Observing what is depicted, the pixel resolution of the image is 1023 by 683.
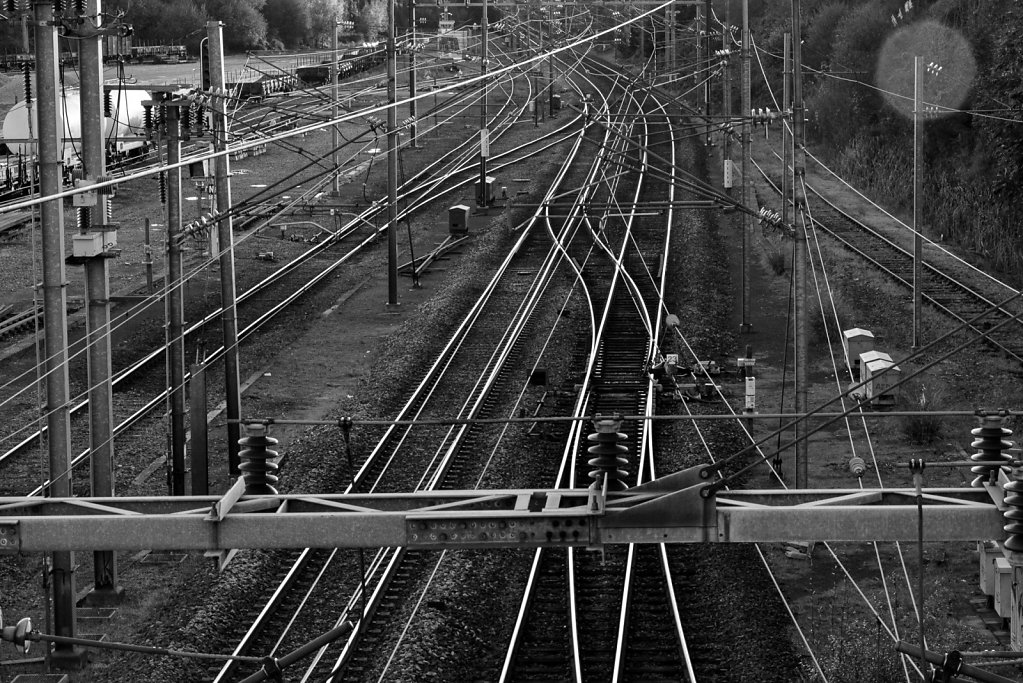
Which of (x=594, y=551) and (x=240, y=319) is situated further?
(x=240, y=319)

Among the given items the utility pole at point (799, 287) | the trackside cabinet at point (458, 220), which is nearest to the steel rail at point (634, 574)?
the utility pole at point (799, 287)

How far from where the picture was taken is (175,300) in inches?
563

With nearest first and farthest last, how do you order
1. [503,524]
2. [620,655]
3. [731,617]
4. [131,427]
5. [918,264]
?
[503,524] < [620,655] < [731,617] < [131,427] < [918,264]

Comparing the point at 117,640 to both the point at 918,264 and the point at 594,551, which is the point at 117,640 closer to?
the point at 594,551

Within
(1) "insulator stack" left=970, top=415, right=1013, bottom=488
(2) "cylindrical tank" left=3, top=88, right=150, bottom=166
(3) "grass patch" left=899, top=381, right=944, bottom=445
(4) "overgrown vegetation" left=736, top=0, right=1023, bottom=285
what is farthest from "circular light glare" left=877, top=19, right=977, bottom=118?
(1) "insulator stack" left=970, top=415, right=1013, bottom=488

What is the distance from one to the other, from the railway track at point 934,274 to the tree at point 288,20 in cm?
2849

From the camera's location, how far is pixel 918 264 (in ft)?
65.6

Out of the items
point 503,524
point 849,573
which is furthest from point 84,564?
point 503,524

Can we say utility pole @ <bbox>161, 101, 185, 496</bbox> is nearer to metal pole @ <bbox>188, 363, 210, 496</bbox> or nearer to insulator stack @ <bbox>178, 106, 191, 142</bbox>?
insulator stack @ <bbox>178, 106, 191, 142</bbox>

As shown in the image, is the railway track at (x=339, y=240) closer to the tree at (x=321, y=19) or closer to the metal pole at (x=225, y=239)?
the metal pole at (x=225, y=239)

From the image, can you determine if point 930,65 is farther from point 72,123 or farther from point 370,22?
point 370,22

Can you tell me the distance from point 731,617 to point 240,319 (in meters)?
13.6

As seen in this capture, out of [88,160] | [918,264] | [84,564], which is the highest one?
[88,160]

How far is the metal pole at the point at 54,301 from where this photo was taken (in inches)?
413
